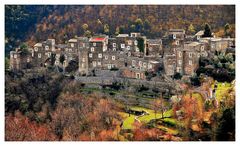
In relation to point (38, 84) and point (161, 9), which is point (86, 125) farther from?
point (161, 9)

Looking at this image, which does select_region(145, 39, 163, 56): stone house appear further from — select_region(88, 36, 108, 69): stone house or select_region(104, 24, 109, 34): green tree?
select_region(104, 24, 109, 34): green tree

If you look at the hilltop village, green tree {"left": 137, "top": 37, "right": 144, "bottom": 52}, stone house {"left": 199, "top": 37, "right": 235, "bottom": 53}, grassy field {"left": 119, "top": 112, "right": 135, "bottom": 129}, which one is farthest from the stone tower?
stone house {"left": 199, "top": 37, "right": 235, "bottom": 53}

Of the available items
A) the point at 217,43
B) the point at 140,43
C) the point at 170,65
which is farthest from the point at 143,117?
the point at 217,43

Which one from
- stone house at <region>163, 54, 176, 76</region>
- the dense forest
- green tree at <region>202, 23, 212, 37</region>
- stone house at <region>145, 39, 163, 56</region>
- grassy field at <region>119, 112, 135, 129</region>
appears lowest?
grassy field at <region>119, 112, 135, 129</region>

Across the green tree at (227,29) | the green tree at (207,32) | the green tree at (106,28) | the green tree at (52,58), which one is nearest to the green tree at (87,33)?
the green tree at (106,28)

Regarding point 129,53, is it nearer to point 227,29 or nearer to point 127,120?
point 127,120

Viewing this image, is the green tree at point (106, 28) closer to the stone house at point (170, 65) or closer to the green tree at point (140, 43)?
the green tree at point (140, 43)
